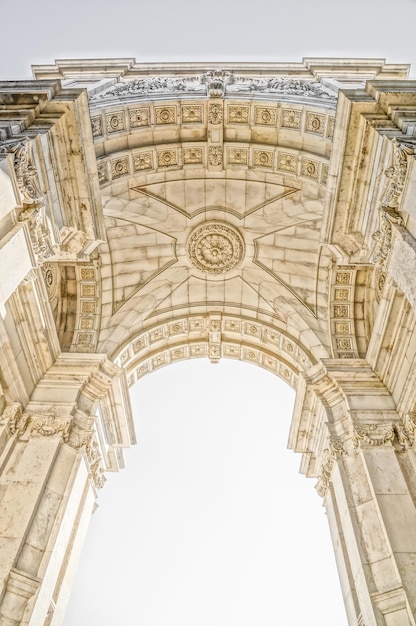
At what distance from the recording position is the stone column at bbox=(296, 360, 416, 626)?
7746mm

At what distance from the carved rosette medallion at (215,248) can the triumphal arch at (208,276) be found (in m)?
0.05

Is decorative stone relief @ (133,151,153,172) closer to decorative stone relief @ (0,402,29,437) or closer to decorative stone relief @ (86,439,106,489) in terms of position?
decorative stone relief @ (0,402,29,437)

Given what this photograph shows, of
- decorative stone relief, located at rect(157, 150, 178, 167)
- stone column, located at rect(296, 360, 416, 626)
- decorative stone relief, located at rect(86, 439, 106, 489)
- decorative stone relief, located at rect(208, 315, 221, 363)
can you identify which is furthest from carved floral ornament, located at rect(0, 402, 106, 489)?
decorative stone relief, located at rect(157, 150, 178, 167)

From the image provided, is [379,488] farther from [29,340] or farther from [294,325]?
[29,340]

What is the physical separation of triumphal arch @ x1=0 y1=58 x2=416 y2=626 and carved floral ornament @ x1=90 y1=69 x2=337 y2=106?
9 cm

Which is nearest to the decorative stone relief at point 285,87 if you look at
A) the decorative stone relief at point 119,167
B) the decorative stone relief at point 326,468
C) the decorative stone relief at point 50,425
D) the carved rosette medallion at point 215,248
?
the decorative stone relief at point 119,167

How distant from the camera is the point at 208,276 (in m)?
15.4

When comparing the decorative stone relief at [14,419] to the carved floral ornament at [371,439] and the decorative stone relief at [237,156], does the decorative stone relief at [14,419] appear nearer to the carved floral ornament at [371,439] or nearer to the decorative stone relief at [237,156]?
the carved floral ornament at [371,439]

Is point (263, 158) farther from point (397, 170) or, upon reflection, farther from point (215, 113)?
point (397, 170)

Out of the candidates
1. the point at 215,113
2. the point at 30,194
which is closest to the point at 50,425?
the point at 30,194

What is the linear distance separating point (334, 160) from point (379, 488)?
6.34 meters

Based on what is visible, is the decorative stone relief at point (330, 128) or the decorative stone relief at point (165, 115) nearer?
the decorative stone relief at point (330, 128)

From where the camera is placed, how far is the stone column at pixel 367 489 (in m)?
7.75

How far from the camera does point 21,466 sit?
30.2 feet
